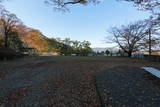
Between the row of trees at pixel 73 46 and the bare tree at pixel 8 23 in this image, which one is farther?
the row of trees at pixel 73 46

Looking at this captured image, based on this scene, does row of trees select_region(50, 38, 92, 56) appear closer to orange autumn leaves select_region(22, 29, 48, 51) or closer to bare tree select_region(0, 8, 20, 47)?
orange autumn leaves select_region(22, 29, 48, 51)

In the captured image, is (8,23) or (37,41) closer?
(8,23)

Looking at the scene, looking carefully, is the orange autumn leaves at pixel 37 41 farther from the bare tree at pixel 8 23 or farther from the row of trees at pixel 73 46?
the bare tree at pixel 8 23

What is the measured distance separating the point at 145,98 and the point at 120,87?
1012 millimetres

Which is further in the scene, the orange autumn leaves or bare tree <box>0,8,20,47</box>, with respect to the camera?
the orange autumn leaves

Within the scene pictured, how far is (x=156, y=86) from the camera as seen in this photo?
461cm

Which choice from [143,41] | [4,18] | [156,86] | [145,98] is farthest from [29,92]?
[143,41]

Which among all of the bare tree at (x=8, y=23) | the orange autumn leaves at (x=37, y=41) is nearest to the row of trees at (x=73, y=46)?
the orange autumn leaves at (x=37, y=41)

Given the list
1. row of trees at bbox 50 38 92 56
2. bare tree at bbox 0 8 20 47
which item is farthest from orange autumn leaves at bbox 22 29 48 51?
bare tree at bbox 0 8 20 47

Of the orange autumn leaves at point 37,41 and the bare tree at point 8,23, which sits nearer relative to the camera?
the bare tree at point 8,23

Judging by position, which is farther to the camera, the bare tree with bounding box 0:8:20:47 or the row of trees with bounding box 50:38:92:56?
the row of trees with bounding box 50:38:92:56

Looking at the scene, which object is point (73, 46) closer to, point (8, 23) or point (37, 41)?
point (37, 41)

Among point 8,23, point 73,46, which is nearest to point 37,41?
point 73,46

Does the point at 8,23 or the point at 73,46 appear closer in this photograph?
the point at 8,23
